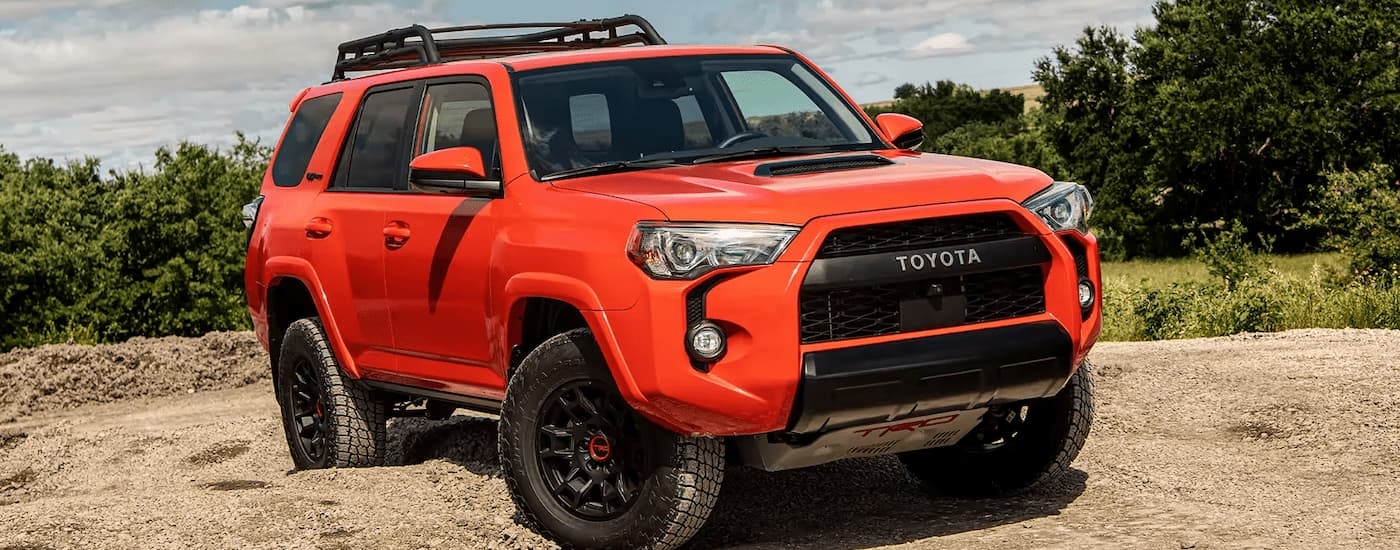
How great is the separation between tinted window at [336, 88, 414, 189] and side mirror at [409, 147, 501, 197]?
3.61ft

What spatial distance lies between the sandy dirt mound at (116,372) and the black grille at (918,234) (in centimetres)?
1068

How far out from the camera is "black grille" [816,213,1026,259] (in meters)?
5.42

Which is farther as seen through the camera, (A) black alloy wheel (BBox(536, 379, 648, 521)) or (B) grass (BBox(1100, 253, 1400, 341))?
(B) grass (BBox(1100, 253, 1400, 341))

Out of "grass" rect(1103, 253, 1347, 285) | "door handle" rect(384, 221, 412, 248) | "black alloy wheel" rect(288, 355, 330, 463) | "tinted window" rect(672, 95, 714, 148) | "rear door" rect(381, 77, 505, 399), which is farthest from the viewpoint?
"grass" rect(1103, 253, 1347, 285)

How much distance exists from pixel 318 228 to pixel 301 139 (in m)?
1.06

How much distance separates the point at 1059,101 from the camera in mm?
60406

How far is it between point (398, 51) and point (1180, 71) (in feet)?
Answer: 166

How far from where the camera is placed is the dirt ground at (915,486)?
6.37m

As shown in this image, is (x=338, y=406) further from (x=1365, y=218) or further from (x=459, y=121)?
(x=1365, y=218)

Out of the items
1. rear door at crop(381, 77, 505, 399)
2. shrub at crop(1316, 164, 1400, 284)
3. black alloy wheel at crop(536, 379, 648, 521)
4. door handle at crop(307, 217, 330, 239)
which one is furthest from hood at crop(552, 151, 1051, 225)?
shrub at crop(1316, 164, 1400, 284)

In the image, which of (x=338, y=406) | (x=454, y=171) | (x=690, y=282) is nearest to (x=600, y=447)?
(x=690, y=282)

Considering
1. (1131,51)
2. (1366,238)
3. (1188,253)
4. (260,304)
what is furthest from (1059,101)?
(260,304)

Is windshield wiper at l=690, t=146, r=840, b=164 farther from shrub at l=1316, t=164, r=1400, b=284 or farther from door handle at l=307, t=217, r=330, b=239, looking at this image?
shrub at l=1316, t=164, r=1400, b=284

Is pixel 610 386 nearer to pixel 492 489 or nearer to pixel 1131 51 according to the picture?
pixel 492 489
